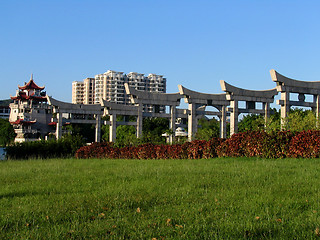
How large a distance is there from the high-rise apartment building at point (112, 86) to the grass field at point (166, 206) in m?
110

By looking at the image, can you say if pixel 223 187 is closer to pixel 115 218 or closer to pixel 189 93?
pixel 115 218

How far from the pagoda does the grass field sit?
60.8 meters

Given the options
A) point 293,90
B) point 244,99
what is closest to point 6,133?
point 244,99

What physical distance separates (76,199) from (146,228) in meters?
1.64

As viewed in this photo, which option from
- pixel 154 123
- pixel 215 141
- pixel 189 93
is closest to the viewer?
pixel 215 141

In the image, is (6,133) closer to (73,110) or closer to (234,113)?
(73,110)

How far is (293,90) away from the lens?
22812 millimetres

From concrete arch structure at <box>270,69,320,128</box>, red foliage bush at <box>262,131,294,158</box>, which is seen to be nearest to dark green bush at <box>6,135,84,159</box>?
red foliage bush at <box>262,131,294,158</box>

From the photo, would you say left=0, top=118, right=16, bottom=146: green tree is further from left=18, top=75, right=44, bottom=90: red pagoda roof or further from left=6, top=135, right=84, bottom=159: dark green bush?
left=6, top=135, right=84, bottom=159: dark green bush

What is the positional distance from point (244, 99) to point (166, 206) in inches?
896

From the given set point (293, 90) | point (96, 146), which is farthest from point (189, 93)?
point (96, 146)

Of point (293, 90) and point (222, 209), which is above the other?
point (293, 90)

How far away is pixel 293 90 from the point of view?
898 inches

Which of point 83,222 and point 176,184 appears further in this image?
point 176,184
